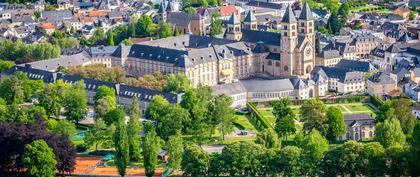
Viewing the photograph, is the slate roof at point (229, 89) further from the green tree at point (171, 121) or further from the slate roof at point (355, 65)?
the slate roof at point (355, 65)

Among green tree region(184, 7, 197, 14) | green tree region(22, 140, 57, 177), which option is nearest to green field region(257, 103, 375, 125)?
green tree region(22, 140, 57, 177)

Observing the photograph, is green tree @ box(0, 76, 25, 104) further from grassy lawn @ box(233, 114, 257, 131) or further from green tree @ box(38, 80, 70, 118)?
grassy lawn @ box(233, 114, 257, 131)

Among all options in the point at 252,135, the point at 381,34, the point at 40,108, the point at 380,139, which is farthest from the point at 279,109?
the point at 381,34

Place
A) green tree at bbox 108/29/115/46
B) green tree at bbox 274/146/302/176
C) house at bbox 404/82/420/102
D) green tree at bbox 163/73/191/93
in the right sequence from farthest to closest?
green tree at bbox 108/29/115/46, house at bbox 404/82/420/102, green tree at bbox 163/73/191/93, green tree at bbox 274/146/302/176

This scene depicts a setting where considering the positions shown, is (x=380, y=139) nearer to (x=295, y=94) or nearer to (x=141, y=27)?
(x=295, y=94)

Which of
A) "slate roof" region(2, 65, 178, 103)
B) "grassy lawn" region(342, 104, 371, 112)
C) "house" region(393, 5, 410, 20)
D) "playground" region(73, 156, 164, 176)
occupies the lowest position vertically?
"grassy lawn" region(342, 104, 371, 112)

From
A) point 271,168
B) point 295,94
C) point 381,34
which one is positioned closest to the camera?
point 271,168
